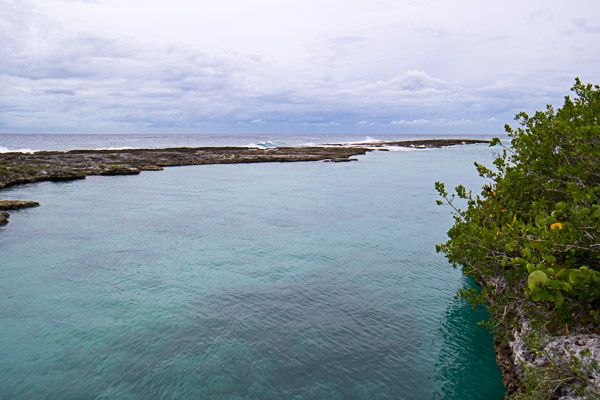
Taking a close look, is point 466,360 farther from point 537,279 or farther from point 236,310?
point 236,310

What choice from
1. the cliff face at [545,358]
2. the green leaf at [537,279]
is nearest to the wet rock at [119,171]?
the cliff face at [545,358]

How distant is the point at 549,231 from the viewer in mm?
5227

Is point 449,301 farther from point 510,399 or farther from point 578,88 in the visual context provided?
point 578,88

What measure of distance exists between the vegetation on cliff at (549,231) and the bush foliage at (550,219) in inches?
0.5

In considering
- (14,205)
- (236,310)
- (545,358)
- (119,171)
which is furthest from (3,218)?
(545,358)

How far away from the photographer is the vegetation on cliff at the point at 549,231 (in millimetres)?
5004

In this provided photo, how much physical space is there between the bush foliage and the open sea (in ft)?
9.79

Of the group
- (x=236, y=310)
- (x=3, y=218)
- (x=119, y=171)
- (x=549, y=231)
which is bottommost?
(x=236, y=310)

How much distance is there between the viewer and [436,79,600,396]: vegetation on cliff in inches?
197

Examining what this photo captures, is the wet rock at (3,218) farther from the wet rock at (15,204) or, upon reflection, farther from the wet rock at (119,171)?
the wet rock at (119,171)

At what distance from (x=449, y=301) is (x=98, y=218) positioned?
771 inches

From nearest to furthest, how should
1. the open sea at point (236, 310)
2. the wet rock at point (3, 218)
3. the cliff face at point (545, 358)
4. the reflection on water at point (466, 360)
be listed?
the cliff face at point (545, 358)
the reflection on water at point (466, 360)
the open sea at point (236, 310)
the wet rock at point (3, 218)

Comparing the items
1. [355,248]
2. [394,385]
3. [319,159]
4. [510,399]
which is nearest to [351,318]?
[394,385]

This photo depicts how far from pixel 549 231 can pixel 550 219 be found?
27 cm
